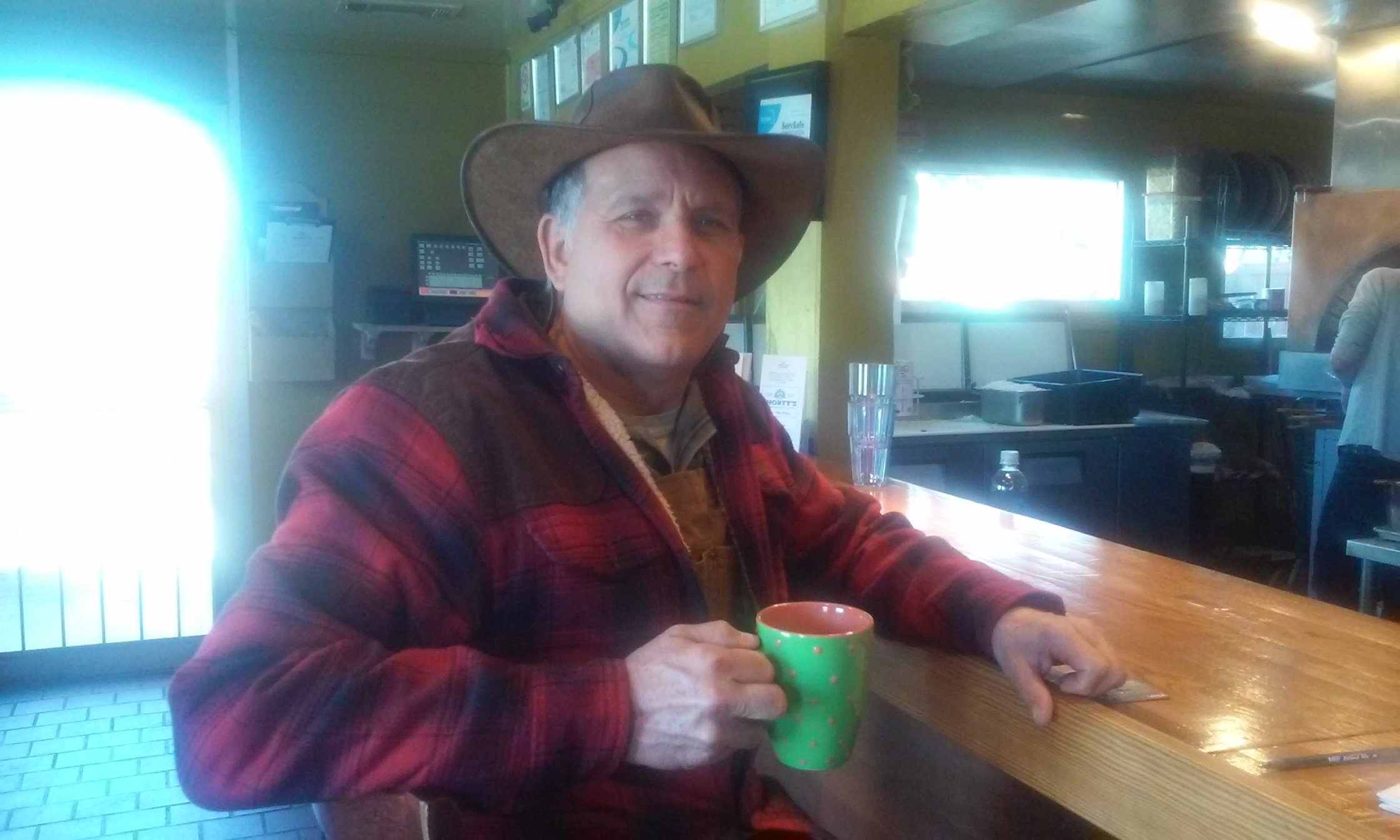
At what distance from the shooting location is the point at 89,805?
293 cm

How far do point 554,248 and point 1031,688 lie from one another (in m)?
0.77

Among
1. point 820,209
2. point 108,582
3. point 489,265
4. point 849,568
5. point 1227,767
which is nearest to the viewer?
point 1227,767

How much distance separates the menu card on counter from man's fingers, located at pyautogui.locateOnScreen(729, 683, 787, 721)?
1513mm

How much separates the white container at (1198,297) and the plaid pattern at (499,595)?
4.52 metres

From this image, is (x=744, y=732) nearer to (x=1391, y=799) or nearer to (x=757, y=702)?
(x=757, y=702)

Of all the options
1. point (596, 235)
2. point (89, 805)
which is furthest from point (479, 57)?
point (596, 235)

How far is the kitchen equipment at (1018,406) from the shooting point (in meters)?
4.00

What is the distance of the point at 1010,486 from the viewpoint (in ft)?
9.90

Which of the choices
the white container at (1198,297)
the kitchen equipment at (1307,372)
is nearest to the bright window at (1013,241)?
the white container at (1198,297)

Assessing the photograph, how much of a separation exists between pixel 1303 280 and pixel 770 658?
11.8 ft

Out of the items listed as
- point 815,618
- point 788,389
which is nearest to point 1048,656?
point 815,618

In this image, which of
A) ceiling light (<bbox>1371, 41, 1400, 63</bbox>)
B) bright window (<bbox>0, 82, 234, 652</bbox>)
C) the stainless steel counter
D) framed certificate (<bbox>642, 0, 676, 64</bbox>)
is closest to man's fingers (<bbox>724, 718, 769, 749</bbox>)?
framed certificate (<bbox>642, 0, 676, 64</bbox>)

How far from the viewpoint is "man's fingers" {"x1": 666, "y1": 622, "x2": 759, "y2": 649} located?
36.0 inches

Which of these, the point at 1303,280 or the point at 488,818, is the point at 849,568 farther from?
the point at 1303,280
